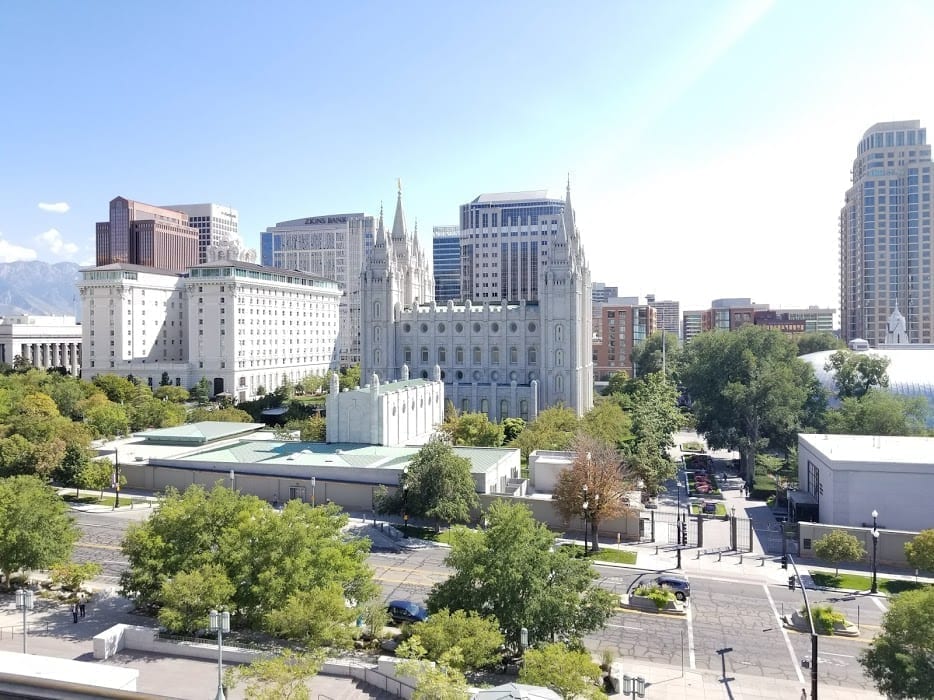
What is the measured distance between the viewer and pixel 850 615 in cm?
3434

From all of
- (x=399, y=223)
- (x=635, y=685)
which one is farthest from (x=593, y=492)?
(x=399, y=223)

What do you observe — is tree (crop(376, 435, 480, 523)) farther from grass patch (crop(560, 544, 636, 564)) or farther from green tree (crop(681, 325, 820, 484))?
green tree (crop(681, 325, 820, 484))

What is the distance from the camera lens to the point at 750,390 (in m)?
68.4

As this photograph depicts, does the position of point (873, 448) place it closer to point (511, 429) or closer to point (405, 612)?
point (511, 429)

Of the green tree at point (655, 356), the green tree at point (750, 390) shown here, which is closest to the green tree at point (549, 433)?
the green tree at point (750, 390)

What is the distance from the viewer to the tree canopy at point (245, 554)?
27.7 meters

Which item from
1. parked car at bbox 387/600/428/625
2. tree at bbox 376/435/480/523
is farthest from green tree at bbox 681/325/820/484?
parked car at bbox 387/600/428/625

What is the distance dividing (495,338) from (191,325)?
65206 millimetres

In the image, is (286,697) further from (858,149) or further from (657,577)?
(858,149)

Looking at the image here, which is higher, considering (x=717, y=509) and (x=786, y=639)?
(x=717, y=509)

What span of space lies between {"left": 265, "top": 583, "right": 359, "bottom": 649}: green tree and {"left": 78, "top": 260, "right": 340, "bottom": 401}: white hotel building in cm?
10864

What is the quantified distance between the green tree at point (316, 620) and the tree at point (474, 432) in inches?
1713

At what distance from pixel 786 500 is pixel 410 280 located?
70961 millimetres

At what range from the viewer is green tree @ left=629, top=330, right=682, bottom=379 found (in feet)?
454
